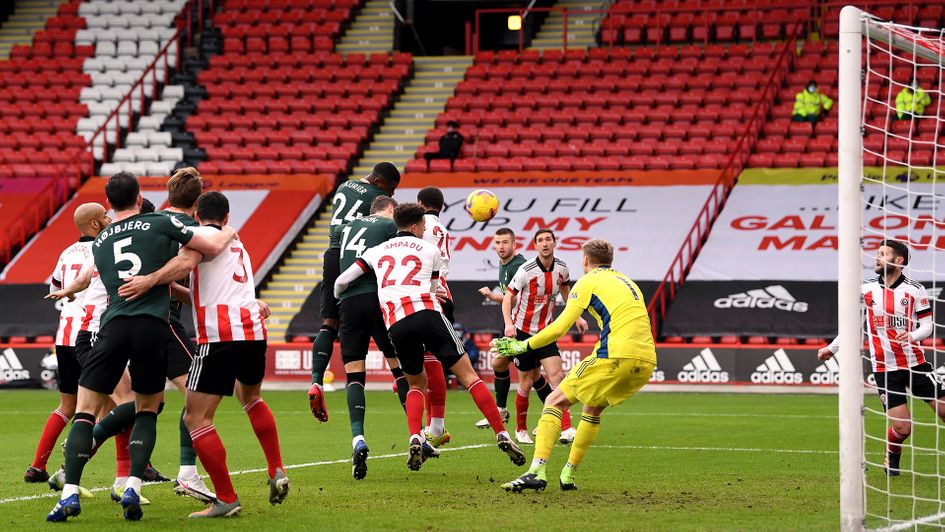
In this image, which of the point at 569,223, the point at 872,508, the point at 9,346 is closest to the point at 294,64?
the point at 569,223

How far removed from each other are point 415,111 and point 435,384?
2164cm

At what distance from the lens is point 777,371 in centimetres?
2086

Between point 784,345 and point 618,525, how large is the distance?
→ 1444 cm

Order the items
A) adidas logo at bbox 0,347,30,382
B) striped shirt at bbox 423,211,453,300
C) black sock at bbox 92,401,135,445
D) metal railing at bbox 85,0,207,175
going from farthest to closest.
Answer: metal railing at bbox 85,0,207,175, adidas logo at bbox 0,347,30,382, striped shirt at bbox 423,211,453,300, black sock at bbox 92,401,135,445

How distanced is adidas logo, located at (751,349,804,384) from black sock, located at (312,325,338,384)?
→ 11.5 meters

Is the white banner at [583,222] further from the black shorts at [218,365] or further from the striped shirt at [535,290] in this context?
the black shorts at [218,365]

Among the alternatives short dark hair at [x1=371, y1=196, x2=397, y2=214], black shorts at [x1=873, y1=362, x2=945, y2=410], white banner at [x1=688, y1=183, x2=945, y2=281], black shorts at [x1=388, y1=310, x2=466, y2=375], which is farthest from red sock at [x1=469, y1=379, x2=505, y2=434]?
white banner at [x1=688, y1=183, x2=945, y2=281]

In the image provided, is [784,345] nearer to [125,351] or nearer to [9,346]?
[9,346]

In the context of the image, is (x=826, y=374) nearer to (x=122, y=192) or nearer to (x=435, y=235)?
(x=435, y=235)

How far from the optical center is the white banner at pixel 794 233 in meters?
23.2

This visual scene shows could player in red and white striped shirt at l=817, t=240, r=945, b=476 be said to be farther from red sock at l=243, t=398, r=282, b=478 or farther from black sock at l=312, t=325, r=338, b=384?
red sock at l=243, t=398, r=282, b=478

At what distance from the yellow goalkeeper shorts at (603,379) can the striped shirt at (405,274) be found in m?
1.39

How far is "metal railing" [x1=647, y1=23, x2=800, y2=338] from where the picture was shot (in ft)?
76.0

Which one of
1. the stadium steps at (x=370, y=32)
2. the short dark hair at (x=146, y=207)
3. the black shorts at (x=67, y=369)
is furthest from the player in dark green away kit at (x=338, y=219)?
the stadium steps at (x=370, y=32)
